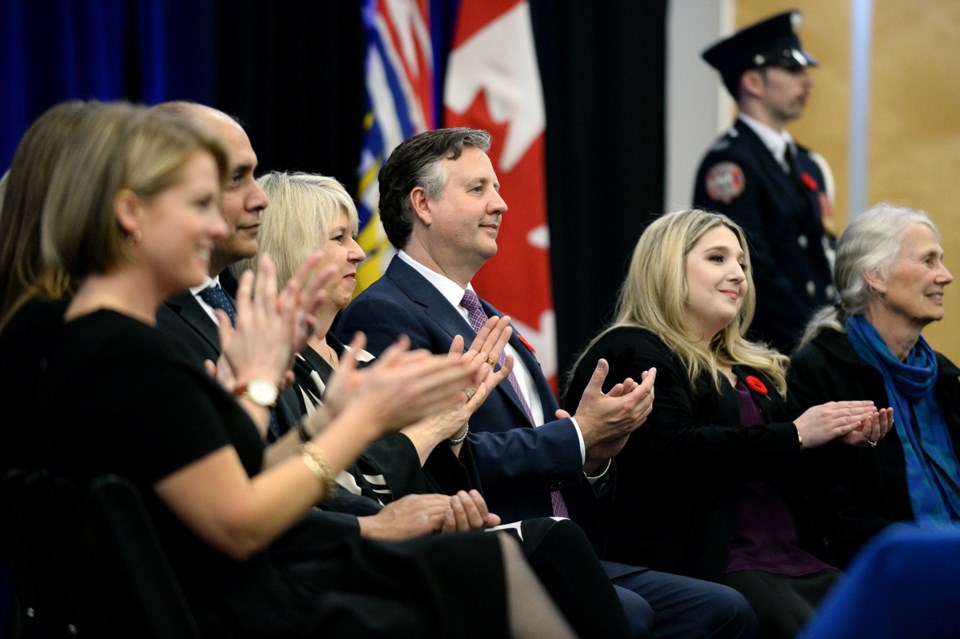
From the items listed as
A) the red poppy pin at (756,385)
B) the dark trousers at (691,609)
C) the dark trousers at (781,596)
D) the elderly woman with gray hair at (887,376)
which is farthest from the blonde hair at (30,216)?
the elderly woman with gray hair at (887,376)

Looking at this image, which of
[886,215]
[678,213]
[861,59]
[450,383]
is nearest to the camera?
[450,383]

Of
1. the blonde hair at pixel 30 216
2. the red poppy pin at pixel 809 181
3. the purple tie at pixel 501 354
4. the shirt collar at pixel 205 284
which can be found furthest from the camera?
the red poppy pin at pixel 809 181

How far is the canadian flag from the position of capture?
15.6 ft

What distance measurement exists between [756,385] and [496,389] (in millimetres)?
737

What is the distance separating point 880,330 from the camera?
11.8ft

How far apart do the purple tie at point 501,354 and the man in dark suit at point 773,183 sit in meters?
1.53

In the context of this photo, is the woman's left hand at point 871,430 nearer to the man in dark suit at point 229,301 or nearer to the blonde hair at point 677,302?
the blonde hair at point 677,302

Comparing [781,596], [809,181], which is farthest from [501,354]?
[809,181]

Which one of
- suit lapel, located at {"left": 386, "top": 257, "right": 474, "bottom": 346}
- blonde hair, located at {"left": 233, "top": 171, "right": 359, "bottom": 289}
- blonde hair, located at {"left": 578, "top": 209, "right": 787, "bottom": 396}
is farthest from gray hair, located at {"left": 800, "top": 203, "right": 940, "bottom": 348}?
blonde hair, located at {"left": 233, "top": 171, "right": 359, "bottom": 289}

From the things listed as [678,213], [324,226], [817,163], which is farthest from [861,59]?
[324,226]

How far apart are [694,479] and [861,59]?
3.27 m

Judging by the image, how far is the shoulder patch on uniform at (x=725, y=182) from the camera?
457 cm

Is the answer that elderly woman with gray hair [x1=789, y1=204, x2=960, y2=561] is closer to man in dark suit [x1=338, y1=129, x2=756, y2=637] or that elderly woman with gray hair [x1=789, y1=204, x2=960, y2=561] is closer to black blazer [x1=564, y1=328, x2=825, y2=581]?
black blazer [x1=564, y1=328, x2=825, y2=581]

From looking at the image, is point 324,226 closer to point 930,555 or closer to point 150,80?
point 150,80
